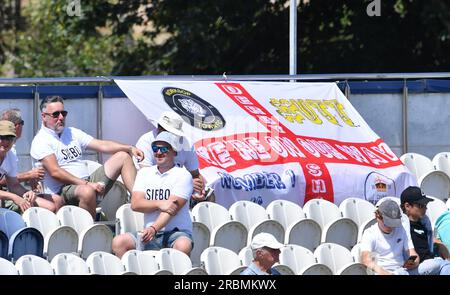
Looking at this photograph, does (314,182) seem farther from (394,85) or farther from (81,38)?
(81,38)

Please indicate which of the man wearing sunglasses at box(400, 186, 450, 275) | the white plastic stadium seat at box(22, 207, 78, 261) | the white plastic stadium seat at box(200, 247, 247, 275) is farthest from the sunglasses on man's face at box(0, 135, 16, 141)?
the man wearing sunglasses at box(400, 186, 450, 275)

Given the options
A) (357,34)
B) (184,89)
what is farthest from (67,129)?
(357,34)

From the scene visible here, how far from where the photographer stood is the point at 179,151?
37.5 feet

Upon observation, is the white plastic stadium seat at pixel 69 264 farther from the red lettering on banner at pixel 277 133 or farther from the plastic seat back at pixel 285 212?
the red lettering on banner at pixel 277 133

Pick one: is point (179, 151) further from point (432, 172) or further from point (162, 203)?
point (432, 172)

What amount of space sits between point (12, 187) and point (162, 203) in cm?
127

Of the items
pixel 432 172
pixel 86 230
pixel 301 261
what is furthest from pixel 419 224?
pixel 86 230

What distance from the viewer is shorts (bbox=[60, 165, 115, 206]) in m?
11.2

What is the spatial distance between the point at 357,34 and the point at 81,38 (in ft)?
16.2

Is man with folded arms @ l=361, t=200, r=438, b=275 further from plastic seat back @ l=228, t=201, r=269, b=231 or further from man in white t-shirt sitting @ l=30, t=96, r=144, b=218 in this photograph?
man in white t-shirt sitting @ l=30, t=96, r=144, b=218

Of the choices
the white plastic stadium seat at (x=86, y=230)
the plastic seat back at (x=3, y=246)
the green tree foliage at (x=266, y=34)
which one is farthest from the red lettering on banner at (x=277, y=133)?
the green tree foliage at (x=266, y=34)

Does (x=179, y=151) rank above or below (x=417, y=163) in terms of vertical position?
above

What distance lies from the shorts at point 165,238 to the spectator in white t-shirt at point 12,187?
2.81 feet

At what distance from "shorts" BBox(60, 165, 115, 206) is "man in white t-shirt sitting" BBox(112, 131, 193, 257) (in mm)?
669
